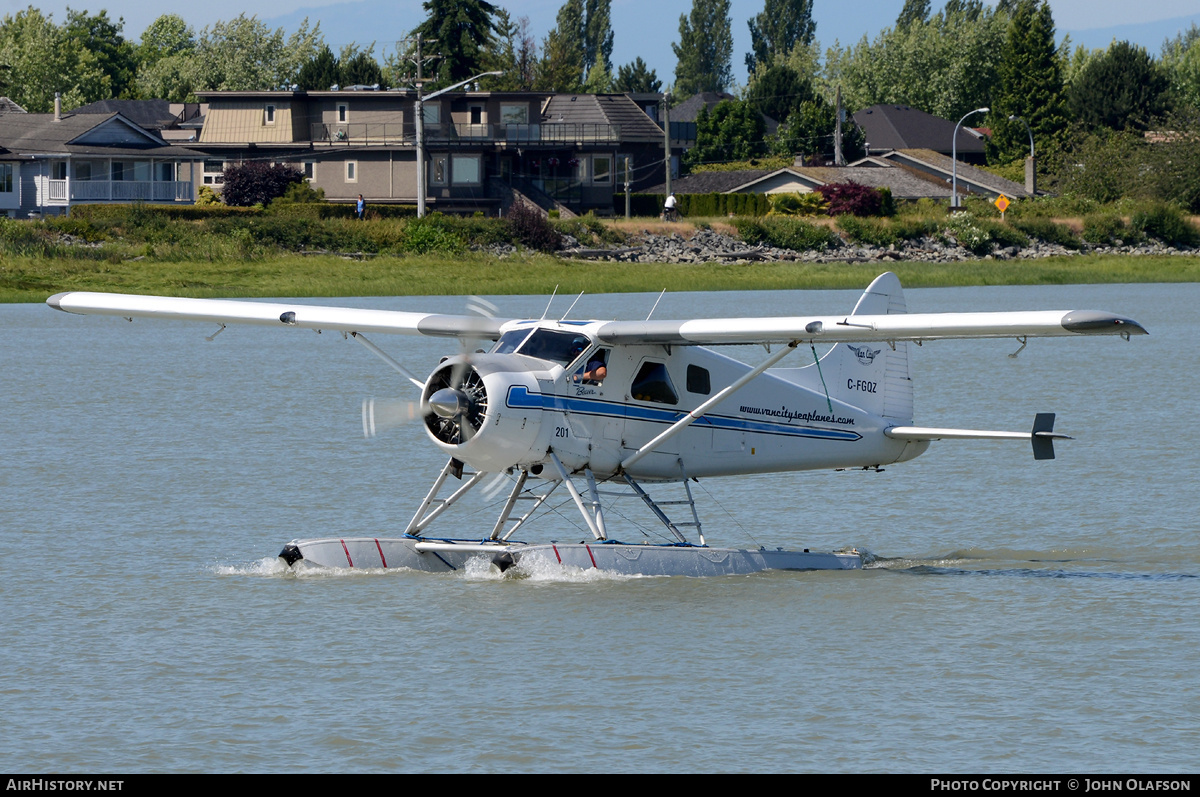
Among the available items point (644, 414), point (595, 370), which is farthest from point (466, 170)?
point (595, 370)

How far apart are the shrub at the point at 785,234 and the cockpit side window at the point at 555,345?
51.5 meters

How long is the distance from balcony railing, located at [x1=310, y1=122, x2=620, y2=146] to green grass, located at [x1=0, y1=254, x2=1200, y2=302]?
19788mm

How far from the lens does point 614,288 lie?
5206cm

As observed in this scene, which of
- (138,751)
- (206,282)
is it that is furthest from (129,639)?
(206,282)

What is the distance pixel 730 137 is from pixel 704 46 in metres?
76.2

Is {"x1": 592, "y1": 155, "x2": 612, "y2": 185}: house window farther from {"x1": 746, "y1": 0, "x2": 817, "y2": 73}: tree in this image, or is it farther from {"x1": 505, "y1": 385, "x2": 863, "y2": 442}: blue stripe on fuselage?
{"x1": 746, "y1": 0, "x2": 817, "y2": 73}: tree

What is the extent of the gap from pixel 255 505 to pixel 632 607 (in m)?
6.64

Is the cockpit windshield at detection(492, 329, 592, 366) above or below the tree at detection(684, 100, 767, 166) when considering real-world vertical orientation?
below

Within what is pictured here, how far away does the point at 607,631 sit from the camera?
11.6 meters

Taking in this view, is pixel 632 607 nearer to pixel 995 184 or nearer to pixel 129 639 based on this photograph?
pixel 129 639

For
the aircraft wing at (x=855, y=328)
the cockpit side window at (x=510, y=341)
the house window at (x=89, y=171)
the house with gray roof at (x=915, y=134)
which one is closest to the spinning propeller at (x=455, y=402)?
the cockpit side window at (x=510, y=341)

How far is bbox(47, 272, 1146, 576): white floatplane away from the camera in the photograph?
39.7 feet

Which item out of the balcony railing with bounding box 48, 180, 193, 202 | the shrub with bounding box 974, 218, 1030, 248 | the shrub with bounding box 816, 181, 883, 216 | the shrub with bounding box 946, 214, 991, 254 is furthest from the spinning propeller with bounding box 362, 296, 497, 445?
the balcony railing with bounding box 48, 180, 193, 202

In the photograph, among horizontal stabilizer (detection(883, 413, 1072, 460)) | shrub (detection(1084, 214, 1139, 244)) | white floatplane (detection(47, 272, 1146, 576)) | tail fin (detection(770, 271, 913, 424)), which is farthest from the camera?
shrub (detection(1084, 214, 1139, 244))
